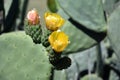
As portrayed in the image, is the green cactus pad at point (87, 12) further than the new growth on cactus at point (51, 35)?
Yes

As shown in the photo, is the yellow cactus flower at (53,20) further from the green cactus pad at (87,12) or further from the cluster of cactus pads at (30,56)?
the green cactus pad at (87,12)

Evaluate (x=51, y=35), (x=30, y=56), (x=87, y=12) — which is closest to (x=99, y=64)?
(x=87, y=12)

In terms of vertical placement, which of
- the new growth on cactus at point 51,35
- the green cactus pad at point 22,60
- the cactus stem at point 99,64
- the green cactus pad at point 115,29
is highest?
the new growth on cactus at point 51,35

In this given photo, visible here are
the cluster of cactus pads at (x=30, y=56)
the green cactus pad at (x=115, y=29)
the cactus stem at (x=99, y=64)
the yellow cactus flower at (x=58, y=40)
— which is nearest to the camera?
the yellow cactus flower at (x=58, y=40)

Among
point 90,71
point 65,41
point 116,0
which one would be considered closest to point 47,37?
point 65,41

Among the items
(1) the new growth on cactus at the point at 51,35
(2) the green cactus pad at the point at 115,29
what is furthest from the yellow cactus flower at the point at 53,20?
(2) the green cactus pad at the point at 115,29

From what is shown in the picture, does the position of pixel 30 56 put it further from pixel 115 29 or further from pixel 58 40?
pixel 115 29
